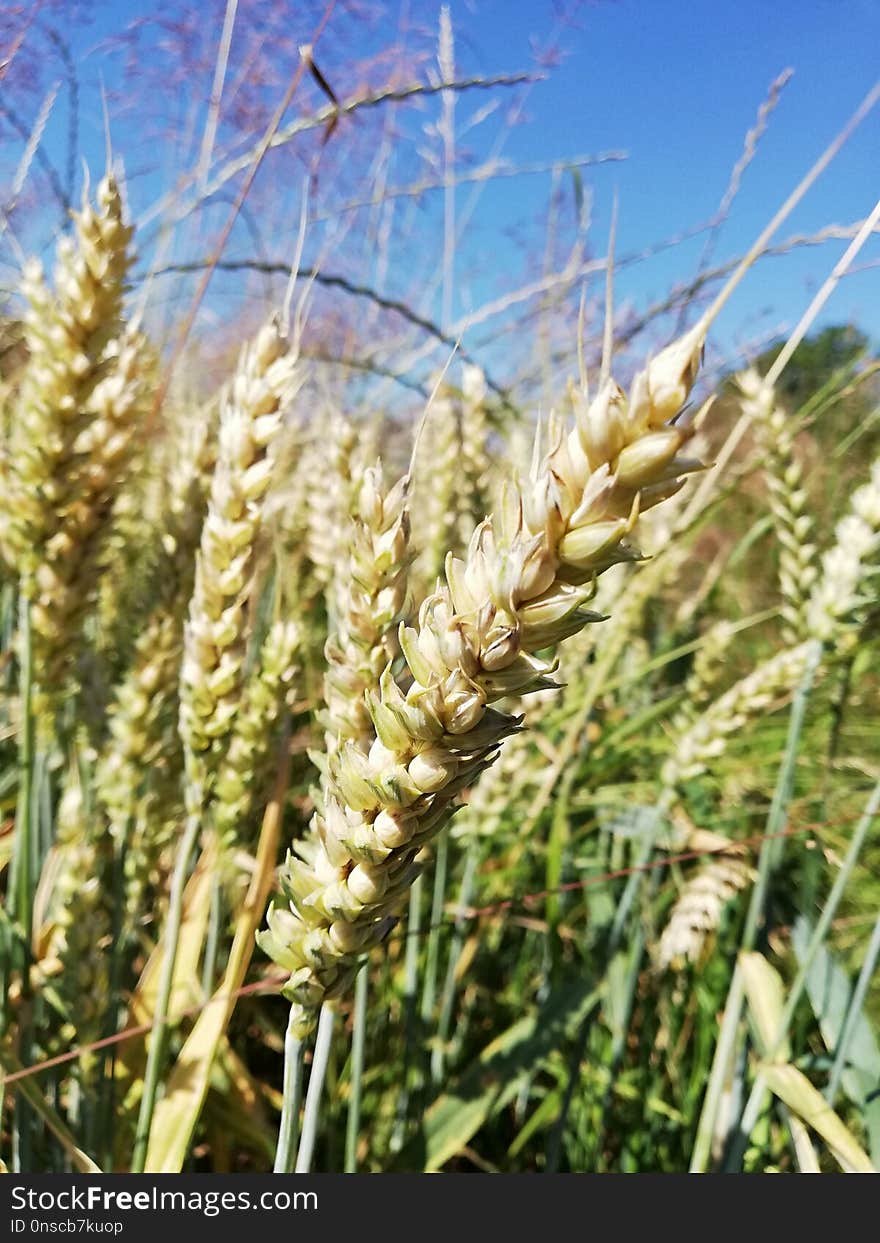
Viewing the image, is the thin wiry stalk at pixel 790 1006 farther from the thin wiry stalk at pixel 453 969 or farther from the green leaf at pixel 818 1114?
the thin wiry stalk at pixel 453 969

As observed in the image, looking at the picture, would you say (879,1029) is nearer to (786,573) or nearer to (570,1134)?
(570,1134)

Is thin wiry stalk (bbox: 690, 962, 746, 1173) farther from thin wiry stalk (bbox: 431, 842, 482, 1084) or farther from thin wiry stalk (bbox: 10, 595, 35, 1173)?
thin wiry stalk (bbox: 10, 595, 35, 1173)

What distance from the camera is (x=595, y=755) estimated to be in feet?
3.55

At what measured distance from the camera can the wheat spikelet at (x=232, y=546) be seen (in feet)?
1.69

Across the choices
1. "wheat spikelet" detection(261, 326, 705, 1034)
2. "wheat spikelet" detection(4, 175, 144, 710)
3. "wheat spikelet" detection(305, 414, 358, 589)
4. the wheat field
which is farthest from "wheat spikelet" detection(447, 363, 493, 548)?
"wheat spikelet" detection(261, 326, 705, 1034)

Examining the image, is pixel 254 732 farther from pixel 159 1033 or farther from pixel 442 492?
pixel 442 492

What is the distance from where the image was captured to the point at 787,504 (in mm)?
861

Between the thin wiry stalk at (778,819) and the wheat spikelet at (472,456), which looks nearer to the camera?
the thin wiry stalk at (778,819)

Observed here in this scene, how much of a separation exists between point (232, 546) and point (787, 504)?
1.99ft

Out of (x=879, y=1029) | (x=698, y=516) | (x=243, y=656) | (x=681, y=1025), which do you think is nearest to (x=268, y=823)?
(x=243, y=656)

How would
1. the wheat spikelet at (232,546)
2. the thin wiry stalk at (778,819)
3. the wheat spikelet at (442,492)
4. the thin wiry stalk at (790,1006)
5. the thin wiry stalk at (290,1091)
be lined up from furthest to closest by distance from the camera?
the wheat spikelet at (442,492)
the thin wiry stalk at (778,819)
the thin wiry stalk at (790,1006)
the wheat spikelet at (232,546)
the thin wiry stalk at (290,1091)

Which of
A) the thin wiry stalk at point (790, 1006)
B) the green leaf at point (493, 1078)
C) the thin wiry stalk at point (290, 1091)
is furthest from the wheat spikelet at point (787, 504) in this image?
the thin wiry stalk at point (290, 1091)

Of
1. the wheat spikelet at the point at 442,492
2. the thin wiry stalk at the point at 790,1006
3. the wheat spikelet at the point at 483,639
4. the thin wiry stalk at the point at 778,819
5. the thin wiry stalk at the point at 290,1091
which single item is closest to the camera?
the wheat spikelet at the point at 483,639

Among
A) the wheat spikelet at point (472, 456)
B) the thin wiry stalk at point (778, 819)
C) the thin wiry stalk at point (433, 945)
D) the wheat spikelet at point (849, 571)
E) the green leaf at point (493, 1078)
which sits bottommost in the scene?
the green leaf at point (493, 1078)
